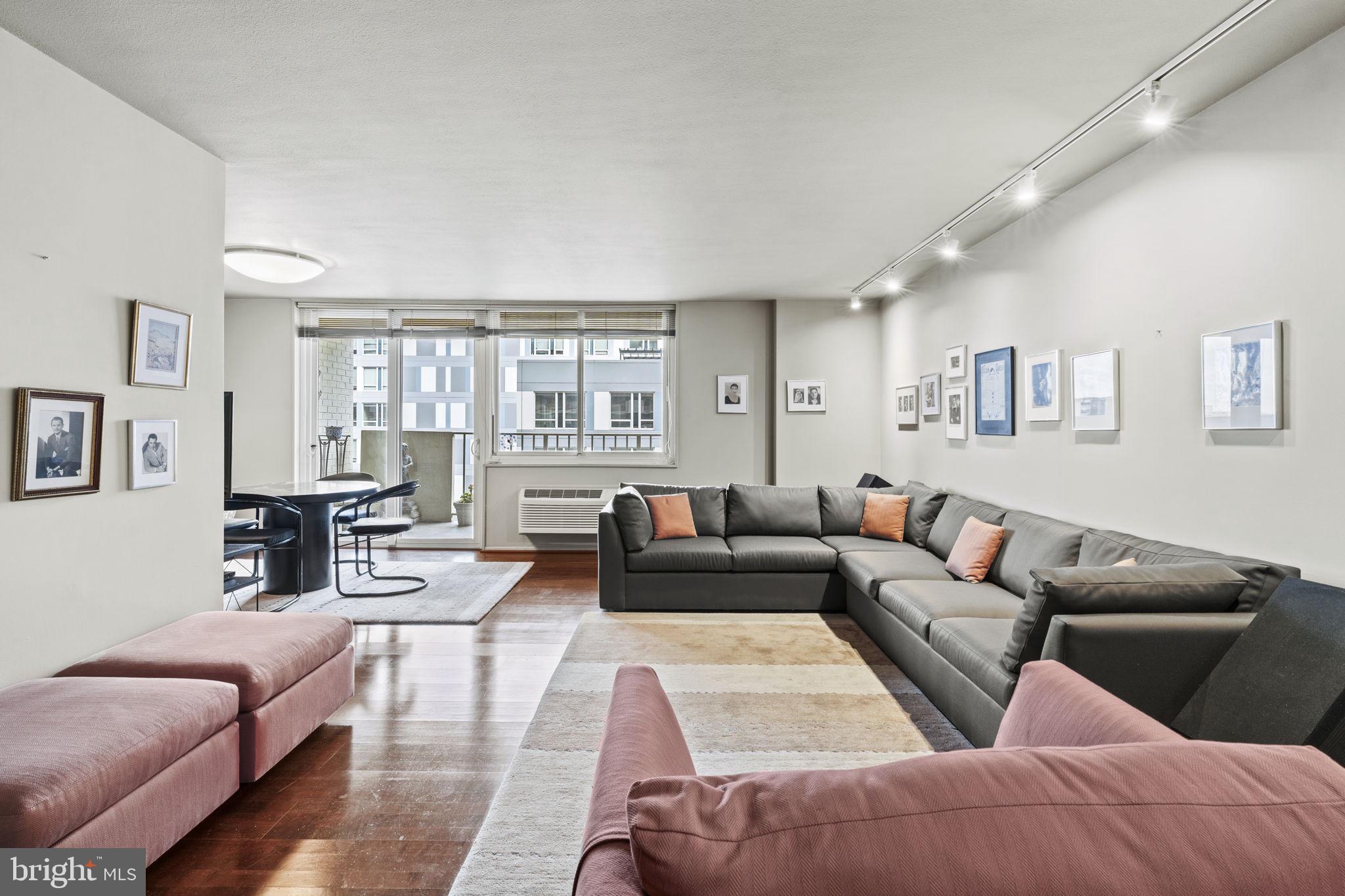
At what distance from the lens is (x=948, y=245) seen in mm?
4738

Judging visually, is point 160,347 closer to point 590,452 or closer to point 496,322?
point 496,322

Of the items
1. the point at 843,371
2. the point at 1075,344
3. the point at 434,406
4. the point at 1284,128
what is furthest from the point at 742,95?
the point at 434,406

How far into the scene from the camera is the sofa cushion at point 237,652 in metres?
2.34

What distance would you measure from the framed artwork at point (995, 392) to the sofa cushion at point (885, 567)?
3.09 ft

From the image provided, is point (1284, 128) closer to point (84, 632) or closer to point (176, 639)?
point (176, 639)

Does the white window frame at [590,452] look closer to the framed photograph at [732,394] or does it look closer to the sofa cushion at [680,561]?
the framed photograph at [732,394]

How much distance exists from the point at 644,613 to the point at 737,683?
1.48m

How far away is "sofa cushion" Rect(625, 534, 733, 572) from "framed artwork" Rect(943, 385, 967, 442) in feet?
6.27

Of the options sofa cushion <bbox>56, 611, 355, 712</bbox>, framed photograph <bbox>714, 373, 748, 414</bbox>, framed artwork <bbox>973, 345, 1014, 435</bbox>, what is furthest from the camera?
framed photograph <bbox>714, 373, 748, 414</bbox>

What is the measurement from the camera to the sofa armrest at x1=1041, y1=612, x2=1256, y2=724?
217cm

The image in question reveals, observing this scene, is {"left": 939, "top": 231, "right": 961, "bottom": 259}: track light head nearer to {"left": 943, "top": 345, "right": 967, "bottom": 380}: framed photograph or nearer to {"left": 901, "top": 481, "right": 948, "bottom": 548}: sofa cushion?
{"left": 943, "top": 345, "right": 967, "bottom": 380}: framed photograph

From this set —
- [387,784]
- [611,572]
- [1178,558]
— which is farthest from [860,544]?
[387,784]

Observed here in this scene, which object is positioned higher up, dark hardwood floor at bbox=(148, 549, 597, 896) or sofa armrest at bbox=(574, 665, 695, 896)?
sofa armrest at bbox=(574, 665, 695, 896)

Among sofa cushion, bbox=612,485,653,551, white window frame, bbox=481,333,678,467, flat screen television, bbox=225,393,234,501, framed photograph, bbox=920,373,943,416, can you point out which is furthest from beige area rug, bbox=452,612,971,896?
white window frame, bbox=481,333,678,467
